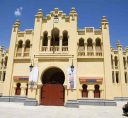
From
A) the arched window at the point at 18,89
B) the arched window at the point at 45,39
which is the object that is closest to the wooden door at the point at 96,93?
the arched window at the point at 45,39

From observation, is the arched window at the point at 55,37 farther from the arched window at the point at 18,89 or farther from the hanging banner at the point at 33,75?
the arched window at the point at 18,89

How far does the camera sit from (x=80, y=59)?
904 inches

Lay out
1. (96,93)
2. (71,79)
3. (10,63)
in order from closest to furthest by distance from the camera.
Answer: (71,79), (96,93), (10,63)

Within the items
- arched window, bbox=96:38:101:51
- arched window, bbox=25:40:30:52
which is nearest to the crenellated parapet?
arched window, bbox=25:40:30:52

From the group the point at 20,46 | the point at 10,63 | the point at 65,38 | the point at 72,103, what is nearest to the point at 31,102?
the point at 72,103

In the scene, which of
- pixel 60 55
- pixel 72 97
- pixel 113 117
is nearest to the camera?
pixel 113 117

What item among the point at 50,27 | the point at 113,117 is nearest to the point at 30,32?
the point at 50,27

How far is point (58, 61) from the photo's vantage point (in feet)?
73.3

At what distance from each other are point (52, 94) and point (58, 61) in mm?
4229

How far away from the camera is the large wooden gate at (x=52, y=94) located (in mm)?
21467

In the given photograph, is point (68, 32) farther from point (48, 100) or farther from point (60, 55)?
point (48, 100)

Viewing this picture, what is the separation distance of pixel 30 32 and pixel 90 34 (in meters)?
8.61

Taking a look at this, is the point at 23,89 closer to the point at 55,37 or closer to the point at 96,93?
the point at 55,37

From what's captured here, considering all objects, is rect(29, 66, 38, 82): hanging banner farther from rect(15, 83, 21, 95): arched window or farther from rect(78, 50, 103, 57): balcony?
rect(78, 50, 103, 57): balcony
